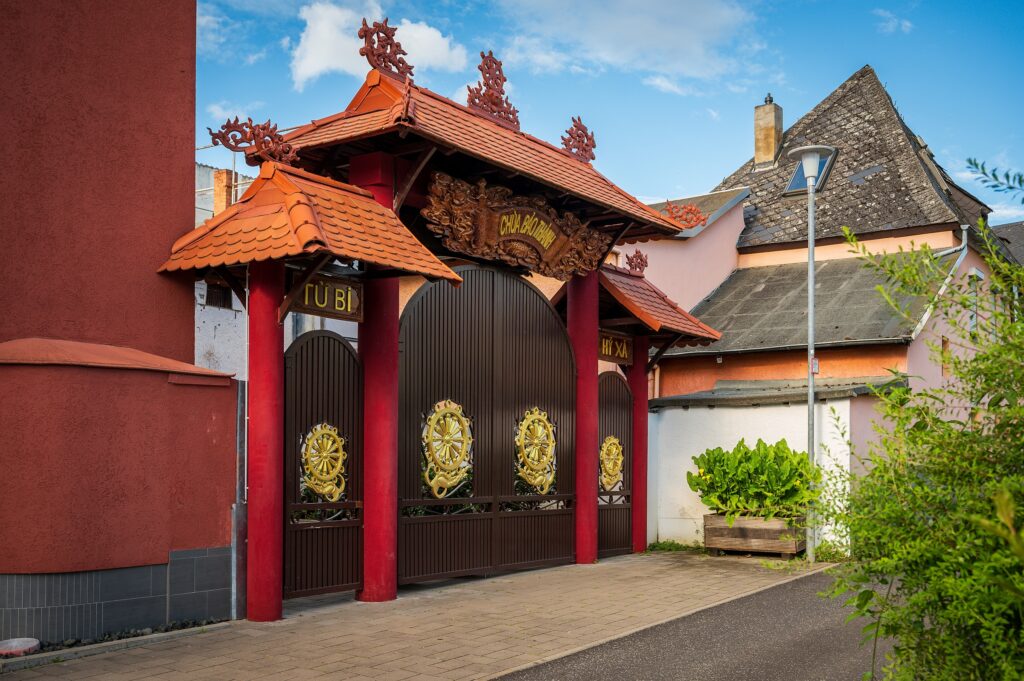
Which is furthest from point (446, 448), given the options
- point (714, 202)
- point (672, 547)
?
point (714, 202)

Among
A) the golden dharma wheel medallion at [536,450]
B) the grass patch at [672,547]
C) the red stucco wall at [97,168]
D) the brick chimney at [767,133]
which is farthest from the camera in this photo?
the brick chimney at [767,133]

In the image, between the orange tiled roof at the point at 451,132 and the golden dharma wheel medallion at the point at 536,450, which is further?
the golden dharma wheel medallion at the point at 536,450

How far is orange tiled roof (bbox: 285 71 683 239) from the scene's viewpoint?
11.0 meters

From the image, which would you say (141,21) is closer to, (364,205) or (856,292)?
(364,205)

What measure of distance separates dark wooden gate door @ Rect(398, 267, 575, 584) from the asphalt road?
3234 millimetres

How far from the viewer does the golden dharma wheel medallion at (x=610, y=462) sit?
52.7 feet

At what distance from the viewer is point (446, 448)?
12.6 m

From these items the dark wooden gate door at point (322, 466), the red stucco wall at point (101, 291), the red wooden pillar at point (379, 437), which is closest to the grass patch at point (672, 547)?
the red wooden pillar at point (379, 437)

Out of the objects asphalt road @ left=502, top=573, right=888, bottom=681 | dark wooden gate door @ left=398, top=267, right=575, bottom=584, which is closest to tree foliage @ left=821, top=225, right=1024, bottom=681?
asphalt road @ left=502, top=573, right=888, bottom=681

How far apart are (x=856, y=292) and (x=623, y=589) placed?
11753mm

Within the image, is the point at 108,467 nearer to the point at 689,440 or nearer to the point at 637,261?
the point at 637,261

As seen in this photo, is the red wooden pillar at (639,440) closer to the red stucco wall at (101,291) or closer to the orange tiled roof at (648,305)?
the orange tiled roof at (648,305)

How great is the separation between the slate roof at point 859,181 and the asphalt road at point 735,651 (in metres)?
15.3

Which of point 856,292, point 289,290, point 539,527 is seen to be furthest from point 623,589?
point 856,292
